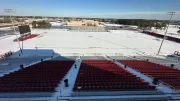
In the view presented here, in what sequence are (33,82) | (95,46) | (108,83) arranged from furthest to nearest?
(95,46) < (33,82) < (108,83)

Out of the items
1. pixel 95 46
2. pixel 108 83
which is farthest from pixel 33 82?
pixel 95 46

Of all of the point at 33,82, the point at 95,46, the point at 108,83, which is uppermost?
the point at 108,83

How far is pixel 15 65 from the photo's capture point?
2244cm

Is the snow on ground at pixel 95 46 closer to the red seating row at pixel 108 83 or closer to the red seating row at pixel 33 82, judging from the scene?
the red seating row at pixel 33 82

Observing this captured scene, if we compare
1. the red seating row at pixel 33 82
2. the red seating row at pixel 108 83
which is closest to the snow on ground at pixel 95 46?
the red seating row at pixel 33 82

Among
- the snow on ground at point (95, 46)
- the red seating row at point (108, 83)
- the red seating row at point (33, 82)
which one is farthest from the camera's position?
the snow on ground at point (95, 46)

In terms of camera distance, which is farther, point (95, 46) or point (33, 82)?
point (95, 46)

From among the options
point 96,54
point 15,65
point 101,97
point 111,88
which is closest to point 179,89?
point 111,88

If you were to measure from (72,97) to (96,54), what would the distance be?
60.3ft

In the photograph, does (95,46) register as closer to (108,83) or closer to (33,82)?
(108,83)

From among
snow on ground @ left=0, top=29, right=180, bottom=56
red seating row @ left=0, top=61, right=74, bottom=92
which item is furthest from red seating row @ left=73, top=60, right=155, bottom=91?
snow on ground @ left=0, top=29, right=180, bottom=56

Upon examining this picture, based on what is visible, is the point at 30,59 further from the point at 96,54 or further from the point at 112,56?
the point at 112,56

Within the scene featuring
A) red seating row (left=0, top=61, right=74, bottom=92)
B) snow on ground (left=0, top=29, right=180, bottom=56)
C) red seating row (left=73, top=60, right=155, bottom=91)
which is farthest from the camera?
snow on ground (left=0, top=29, right=180, bottom=56)

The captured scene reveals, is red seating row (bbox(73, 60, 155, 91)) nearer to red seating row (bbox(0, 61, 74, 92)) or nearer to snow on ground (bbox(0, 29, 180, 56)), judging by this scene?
red seating row (bbox(0, 61, 74, 92))
